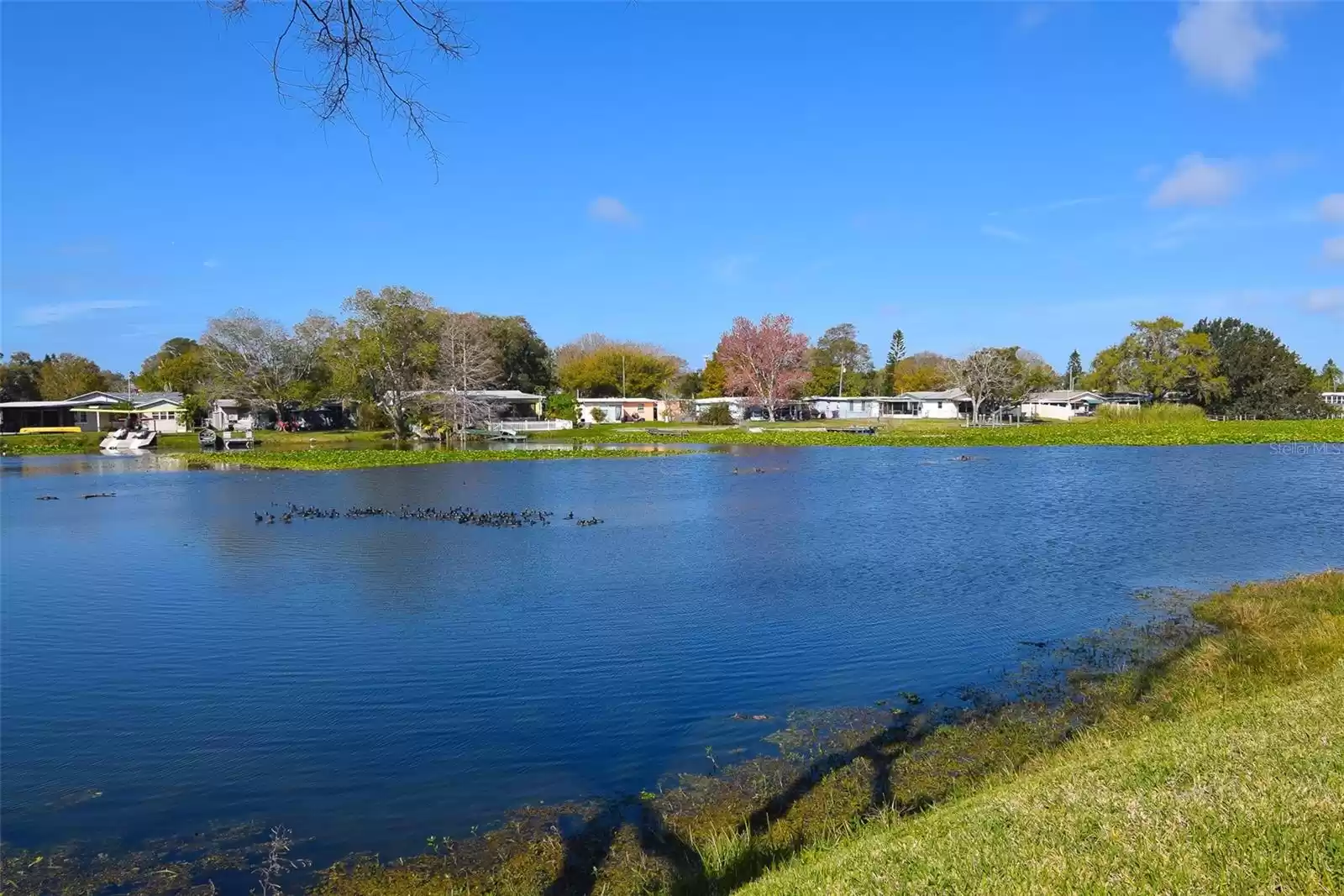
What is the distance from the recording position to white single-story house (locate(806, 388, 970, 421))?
104750 millimetres

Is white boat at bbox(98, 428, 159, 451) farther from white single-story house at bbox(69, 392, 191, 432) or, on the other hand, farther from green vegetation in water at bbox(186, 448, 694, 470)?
white single-story house at bbox(69, 392, 191, 432)

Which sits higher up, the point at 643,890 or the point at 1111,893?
the point at 1111,893

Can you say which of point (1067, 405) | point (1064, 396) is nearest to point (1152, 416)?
point (1067, 405)

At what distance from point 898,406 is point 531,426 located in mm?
49867

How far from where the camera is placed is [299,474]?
150 feet

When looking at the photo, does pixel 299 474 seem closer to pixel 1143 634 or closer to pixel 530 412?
pixel 1143 634

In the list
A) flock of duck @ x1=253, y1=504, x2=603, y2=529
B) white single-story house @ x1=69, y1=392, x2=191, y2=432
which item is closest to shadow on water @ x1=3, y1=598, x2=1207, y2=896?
flock of duck @ x1=253, y1=504, x2=603, y2=529

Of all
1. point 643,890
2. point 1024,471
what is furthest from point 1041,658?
point 1024,471

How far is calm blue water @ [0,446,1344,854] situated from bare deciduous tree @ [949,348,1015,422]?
184 ft

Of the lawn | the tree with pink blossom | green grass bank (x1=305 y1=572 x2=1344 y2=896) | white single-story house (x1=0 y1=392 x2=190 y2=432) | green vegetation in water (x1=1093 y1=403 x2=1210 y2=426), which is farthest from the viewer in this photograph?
the tree with pink blossom

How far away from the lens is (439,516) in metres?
30.1

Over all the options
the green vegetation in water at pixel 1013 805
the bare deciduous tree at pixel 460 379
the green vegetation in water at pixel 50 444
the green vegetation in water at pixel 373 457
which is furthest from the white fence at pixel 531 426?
the green vegetation in water at pixel 1013 805

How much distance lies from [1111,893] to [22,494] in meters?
44.3

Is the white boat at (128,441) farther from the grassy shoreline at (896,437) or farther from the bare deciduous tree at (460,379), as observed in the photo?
the bare deciduous tree at (460,379)
